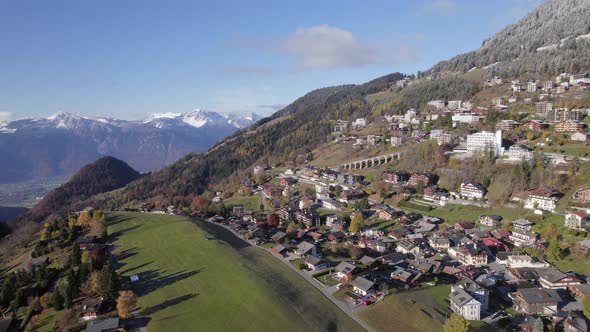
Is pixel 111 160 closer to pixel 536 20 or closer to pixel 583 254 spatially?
pixel 583 254

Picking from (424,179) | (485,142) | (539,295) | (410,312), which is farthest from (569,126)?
(410,312)

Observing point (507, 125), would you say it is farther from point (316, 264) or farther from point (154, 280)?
point (154, 280)

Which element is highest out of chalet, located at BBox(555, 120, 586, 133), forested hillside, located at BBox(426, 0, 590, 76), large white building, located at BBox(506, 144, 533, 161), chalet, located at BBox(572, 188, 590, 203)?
forested hillside, located at BBox(426, 0, 590, 76)

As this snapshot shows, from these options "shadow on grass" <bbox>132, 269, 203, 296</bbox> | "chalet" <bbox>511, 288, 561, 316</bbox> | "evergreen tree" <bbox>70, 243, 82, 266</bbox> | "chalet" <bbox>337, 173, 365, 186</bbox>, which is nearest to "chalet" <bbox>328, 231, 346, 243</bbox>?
"shadow on grass" <bbox>132, 269, 203, 296</bbox>

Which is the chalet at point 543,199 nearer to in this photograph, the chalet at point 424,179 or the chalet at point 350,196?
the chalet at point 424,179

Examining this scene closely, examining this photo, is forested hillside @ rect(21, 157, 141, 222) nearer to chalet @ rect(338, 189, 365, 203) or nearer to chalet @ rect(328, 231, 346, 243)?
chalet @ rect(338, 189, 365, 203)

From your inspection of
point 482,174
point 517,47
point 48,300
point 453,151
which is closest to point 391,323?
point 48,300

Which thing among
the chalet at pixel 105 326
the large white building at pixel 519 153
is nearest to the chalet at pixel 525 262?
the large white building at pixel 519 153
